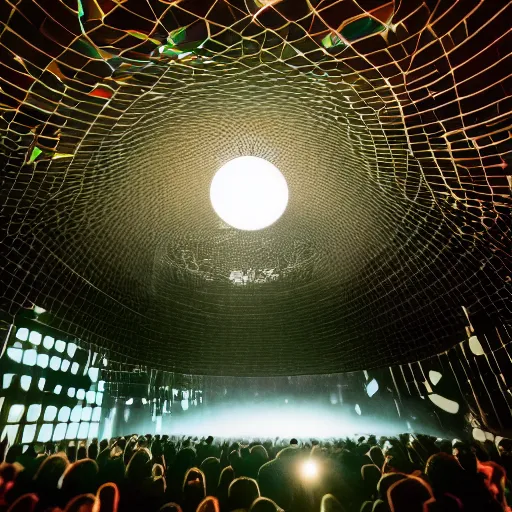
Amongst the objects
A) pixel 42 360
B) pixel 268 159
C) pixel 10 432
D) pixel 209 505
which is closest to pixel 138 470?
pixel 209 505

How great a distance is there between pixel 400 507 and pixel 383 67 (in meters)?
1.02

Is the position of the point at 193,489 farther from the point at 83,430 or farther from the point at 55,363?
the point at 55,363

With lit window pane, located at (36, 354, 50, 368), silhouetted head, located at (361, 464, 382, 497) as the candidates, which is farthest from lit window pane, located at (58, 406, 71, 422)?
silhouetted head, located at (361, 464, 382, 497)

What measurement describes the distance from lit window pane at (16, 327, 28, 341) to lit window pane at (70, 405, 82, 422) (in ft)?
1.30

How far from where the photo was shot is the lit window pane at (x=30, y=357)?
47.8 inches

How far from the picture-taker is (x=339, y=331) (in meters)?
1.52

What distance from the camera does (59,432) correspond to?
125cm

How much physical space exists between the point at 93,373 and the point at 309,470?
105 centimetres

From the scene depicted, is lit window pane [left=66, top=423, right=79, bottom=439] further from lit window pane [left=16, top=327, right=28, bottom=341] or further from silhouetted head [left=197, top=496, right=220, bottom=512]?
silhouetted head [left=197, top=496, right=220, bottom=512]

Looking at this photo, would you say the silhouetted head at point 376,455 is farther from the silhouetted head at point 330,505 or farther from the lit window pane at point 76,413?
the lit window pane at point 76,413

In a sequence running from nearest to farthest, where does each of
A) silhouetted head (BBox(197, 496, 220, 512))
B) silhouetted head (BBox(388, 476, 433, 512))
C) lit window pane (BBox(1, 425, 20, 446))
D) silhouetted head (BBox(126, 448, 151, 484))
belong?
silhouetted head (BBox(388, 476, 433, 512))
silhouetted head (BBox(197, 496, 220, 512))
silhouetted head (BBox(126, 448, 151, 484))
lit window pane (BBox(1, 425, 20, 446))

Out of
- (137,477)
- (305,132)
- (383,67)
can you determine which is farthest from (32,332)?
(383,67)

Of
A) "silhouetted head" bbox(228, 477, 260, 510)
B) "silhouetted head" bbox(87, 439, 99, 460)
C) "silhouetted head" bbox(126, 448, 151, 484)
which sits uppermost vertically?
"silhouetted head" bbox(87, 439, 99, 460)

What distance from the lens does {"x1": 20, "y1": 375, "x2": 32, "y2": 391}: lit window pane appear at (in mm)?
1214
